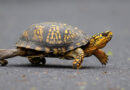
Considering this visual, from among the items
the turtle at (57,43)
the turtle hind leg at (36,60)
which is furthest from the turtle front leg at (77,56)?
the turtle hind leg at (36,60)

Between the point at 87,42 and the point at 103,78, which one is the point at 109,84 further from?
the point at 87,42

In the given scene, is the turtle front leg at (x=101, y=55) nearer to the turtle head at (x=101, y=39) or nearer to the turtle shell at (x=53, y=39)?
the turtle head at (x=101, y=39)

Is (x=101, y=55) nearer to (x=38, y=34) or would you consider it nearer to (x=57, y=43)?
(x=57, y=43)

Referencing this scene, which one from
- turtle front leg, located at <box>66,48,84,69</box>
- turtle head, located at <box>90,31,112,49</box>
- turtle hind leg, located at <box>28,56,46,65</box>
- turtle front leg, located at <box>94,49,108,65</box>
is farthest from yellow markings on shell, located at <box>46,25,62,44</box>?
turtle front leg, located at <box>94,49,108,65</box>

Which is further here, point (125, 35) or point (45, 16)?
point (45, 16)

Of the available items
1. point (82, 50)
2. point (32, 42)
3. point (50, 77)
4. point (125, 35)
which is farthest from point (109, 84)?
point (125, 35)

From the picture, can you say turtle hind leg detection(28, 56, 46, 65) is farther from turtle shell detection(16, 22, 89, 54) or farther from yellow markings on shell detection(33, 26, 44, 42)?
yellow markings on shell detection(33, 26, 44, 42)
